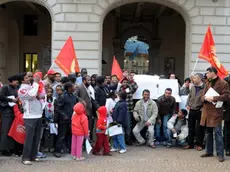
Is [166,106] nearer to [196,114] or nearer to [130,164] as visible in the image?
[196,114]

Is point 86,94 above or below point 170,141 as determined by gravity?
above

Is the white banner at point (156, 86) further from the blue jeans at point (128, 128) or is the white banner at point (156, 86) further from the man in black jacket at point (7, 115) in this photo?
the man in black jacket at point (7, 115)

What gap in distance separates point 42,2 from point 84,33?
240cm

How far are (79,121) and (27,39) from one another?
18.5m

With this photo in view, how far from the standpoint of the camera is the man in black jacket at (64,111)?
8.41 meters

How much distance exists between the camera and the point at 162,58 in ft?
84.3

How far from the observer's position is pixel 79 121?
8156 millimetres

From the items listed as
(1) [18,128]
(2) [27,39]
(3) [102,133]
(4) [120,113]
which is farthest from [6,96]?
(2) [27,39]

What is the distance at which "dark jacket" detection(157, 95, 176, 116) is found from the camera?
10078 millimetres

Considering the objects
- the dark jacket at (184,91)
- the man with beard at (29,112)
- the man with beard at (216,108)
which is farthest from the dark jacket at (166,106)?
the man with beard at (29,112)

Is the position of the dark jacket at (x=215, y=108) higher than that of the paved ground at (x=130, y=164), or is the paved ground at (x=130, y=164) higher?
the dark jacket at (x=215, y=108)

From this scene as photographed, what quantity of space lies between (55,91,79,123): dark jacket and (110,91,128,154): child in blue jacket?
4.20ft

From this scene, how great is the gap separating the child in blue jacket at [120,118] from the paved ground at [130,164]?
0.34 m

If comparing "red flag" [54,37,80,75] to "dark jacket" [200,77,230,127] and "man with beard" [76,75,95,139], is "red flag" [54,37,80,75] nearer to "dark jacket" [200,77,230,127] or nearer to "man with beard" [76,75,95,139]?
"man with beard" [76,75,95,139]
